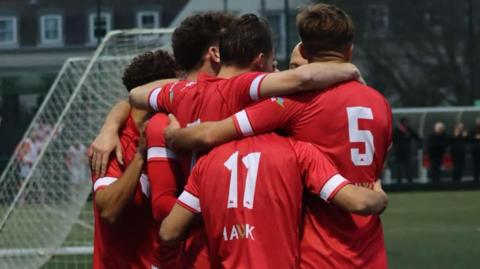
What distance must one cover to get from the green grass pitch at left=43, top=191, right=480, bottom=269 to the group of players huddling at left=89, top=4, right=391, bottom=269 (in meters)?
6.88

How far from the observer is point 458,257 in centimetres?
1116

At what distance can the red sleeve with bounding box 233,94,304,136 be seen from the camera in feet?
10.9

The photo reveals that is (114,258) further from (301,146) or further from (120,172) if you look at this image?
(301,146)

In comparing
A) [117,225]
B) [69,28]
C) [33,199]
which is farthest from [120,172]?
[69,28]

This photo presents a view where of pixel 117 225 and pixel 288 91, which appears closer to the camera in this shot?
pixel 288 91

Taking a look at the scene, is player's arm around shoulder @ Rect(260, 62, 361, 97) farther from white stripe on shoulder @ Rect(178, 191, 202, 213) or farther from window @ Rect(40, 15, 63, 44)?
window @ Rect(40, 15, 63, 44)

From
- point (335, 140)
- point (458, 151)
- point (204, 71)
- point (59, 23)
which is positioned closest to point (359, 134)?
point (335, 140)

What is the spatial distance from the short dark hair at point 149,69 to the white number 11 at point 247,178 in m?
0.76

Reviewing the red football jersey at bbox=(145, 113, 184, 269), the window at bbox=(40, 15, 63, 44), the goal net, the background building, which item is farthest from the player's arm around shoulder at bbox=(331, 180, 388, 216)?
the window at bbox=(40, 15, 63, 44)

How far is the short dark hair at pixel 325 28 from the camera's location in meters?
3.33

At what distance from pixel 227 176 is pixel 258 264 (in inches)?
10.4

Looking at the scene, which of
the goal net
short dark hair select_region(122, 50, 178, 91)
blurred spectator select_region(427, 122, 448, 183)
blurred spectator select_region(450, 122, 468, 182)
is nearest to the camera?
short dark hair select_region(122, 50, 178, 91)

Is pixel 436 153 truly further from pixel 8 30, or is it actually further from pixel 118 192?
pixel 118 192

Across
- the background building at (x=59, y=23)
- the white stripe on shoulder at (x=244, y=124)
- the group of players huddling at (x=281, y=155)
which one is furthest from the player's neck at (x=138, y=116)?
the background building at (x=59, y=23)
